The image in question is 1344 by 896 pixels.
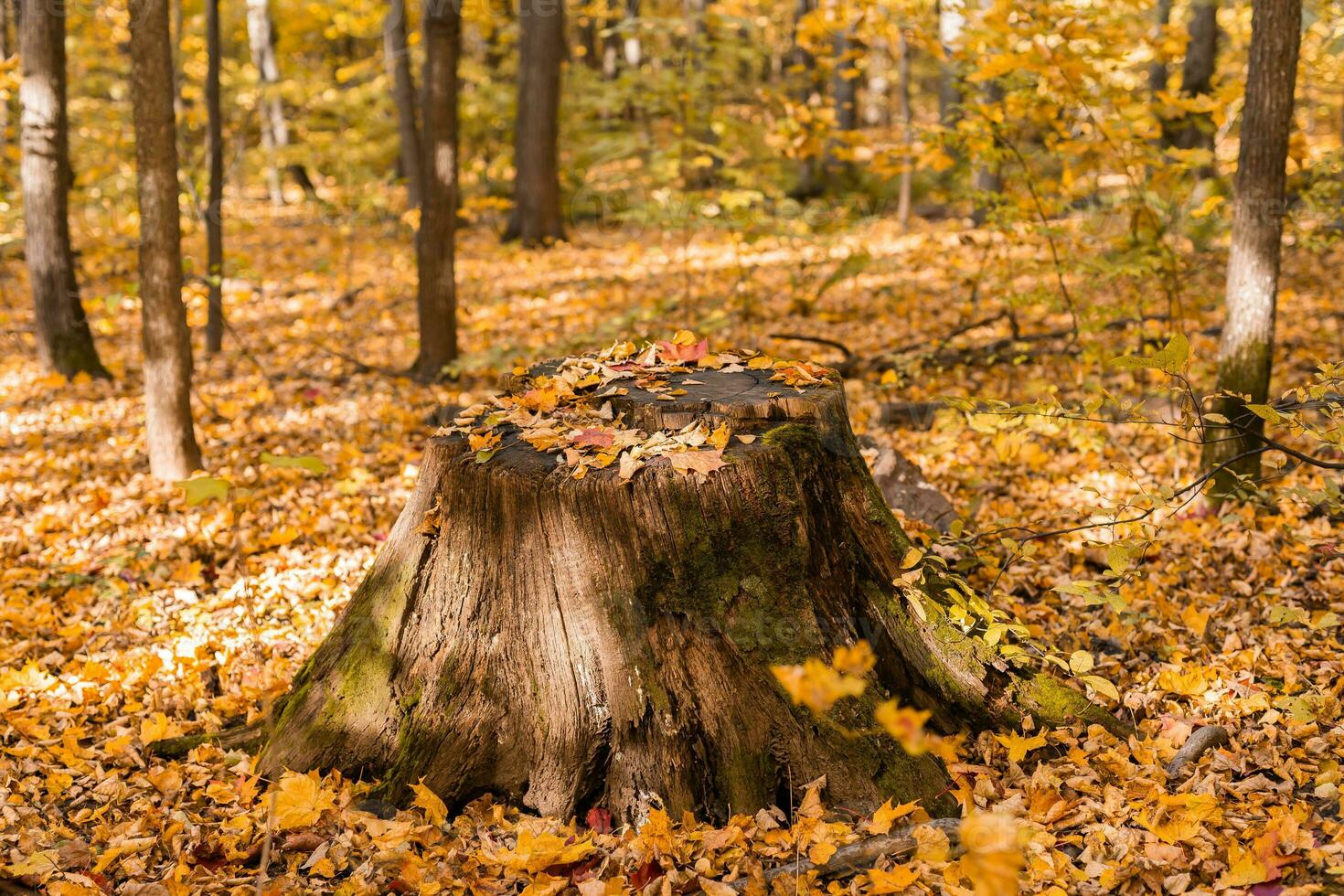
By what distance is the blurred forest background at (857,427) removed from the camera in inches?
100

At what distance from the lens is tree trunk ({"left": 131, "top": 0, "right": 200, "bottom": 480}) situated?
16.0ft

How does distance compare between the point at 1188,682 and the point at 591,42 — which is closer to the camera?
the point at 1188,682

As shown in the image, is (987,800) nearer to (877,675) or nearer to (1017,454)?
(877,675)

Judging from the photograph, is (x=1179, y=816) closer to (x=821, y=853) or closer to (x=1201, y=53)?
(x=821, y=853)

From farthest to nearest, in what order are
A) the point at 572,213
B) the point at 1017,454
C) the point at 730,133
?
the point at 572,213
the point at 730,133
the point at 1017,454

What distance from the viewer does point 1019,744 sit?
273 centimetres

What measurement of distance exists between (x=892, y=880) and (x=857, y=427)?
12.9ft

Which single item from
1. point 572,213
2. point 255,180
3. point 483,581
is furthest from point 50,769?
point 255,180

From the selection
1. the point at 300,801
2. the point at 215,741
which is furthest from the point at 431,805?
the point at 215,741

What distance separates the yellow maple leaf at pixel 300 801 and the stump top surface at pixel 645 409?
43.2 inches

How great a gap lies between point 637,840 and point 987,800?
3.24 ft

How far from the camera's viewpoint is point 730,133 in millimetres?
9391

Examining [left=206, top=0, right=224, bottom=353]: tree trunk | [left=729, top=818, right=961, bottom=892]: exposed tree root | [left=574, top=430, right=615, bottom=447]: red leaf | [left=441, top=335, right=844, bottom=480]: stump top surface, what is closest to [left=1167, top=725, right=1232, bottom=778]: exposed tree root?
[left=729, top=818, right=961, bottom=892]: exposed tree root

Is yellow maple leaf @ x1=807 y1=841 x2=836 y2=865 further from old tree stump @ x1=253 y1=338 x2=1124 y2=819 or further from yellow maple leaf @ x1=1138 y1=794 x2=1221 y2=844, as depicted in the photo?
yellow maple leaf @ x1=1138 y1=794 x2=1221 y2=844
